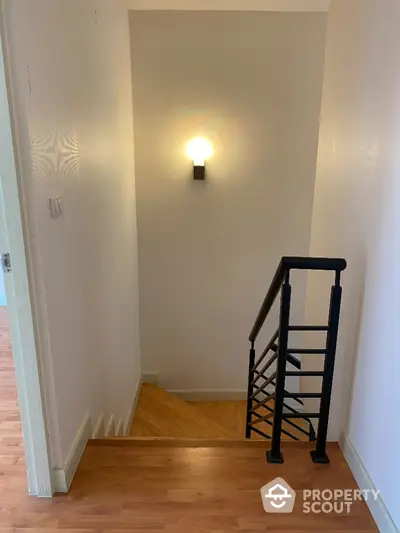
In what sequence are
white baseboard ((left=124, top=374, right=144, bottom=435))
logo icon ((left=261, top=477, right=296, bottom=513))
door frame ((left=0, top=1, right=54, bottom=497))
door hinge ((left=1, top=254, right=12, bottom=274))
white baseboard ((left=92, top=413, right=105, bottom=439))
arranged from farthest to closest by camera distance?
white baseboard ((left=124, top=374, right=144, bottom=435)) → white baseboard ((left=92, top=413, right=105, bottom=439)) → logo icon ((left=261, top=477, right=296, bottom=513)) → door hinge ((left=1, top=254, right=12, bottom=274)) → door frame ((left=0, top=1, right=54, bottom=497))

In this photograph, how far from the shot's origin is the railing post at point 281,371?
79.3 inches

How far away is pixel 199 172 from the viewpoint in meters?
3.98

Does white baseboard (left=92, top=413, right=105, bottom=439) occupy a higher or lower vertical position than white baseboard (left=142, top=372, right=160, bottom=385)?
higher

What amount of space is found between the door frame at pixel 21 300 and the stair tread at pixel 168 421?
1772 mm

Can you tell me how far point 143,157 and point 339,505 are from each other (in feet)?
9.97

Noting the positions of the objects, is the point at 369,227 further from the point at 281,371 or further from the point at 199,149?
the point at 199,149

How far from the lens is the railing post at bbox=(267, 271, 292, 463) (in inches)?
79.3

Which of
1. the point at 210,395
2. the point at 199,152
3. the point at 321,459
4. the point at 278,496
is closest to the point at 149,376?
the point at 210,395

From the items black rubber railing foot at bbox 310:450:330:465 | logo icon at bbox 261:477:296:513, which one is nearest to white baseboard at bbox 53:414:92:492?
logo icon at bbox 261:477:296:513

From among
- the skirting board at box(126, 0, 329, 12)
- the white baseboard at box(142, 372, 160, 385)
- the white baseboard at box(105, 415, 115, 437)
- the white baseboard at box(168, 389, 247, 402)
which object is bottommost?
the white baseboard at box(168, 389, 247, 402)

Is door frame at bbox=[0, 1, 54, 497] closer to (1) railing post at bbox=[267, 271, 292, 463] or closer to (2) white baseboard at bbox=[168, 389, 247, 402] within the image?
(1) railing post at bbox=[267, 271, 292, 463]

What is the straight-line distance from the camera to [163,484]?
2.04m

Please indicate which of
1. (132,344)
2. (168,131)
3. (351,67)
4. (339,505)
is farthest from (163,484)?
(168,131)

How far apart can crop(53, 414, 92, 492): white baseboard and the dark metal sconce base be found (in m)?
2.31
